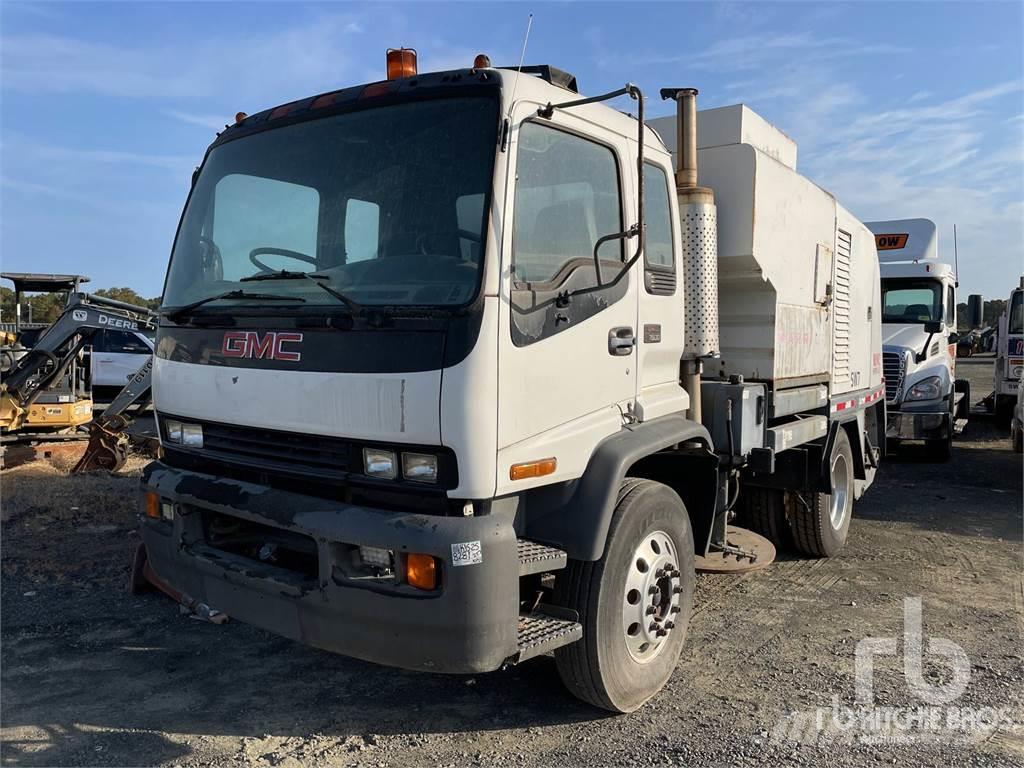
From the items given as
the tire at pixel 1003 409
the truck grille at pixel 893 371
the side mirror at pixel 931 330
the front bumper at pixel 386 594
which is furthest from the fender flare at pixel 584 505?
the tire at pixel 1003 409

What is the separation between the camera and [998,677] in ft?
13.6

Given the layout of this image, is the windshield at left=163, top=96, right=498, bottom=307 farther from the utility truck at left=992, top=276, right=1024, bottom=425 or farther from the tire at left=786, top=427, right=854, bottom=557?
the utility truck at left=992, top=276, right=1024, bottom=425

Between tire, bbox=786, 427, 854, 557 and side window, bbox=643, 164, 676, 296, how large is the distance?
2560 millimetres

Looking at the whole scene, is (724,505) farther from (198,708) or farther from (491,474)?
(198,708)

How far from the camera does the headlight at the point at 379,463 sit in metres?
3.03

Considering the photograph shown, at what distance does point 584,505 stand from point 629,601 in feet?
2.17

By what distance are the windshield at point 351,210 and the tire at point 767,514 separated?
12.9 ft

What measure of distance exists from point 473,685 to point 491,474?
1.55 m

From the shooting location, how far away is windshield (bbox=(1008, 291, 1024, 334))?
1243 centimetres

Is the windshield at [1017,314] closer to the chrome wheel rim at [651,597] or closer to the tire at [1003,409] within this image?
the tire at [1003,409]

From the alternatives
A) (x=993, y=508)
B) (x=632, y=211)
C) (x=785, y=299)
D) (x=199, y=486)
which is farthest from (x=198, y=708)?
(x=993, y=508)

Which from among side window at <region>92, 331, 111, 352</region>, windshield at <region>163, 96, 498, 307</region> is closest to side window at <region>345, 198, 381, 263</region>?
windshield at <region>163, 96, 498, 307</region>

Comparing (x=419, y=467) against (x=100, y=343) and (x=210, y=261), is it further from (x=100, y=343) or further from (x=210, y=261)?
(x=100, y=343)

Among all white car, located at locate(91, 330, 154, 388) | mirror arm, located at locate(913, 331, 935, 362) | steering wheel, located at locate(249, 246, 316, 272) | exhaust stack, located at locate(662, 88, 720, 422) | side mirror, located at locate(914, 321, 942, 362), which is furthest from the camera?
white car, located at locate(91, 330, 154, 388)
